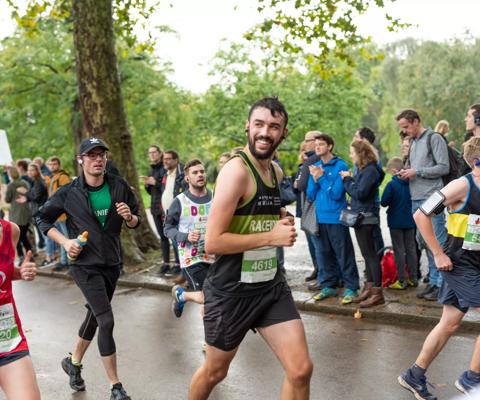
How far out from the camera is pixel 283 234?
11.3 ft

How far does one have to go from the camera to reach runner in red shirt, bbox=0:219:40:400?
3.35 m

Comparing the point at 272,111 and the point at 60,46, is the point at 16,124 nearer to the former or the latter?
the point at 60,46

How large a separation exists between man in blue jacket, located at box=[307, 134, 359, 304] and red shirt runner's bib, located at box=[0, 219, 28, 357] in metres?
4.52

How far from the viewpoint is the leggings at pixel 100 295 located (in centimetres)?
491

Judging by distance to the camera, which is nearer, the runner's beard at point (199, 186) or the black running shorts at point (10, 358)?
the black running shorts at point (10, 358)

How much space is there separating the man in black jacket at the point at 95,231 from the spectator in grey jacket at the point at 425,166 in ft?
11.6

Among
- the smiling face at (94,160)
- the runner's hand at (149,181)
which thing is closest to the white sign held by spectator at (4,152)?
the runner's hand at (149,181)

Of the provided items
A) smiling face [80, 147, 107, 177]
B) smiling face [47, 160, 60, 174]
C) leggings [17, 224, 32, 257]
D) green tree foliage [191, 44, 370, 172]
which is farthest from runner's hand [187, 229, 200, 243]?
green tree foliage [191, 44, 370, 172]

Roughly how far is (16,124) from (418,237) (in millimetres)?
15989

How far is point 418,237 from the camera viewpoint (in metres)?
7.55

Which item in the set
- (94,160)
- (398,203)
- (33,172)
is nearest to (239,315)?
(94,160)

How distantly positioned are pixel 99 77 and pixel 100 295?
696 cm

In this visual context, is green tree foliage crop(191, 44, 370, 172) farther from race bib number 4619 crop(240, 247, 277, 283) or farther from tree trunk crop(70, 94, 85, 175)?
race bib number 4619 crop(240, 247, 277, 283)

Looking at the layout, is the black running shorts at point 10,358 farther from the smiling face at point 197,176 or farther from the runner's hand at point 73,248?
the smiling face at point 197,176
